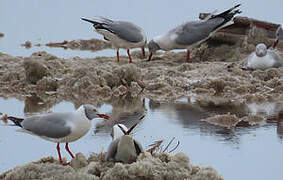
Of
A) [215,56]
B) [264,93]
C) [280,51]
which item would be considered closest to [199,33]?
[215,56]

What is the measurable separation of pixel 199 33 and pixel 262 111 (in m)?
3.55

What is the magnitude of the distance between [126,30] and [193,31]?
1.16 m

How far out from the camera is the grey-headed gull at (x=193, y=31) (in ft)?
34.6

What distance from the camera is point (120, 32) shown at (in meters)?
10.3

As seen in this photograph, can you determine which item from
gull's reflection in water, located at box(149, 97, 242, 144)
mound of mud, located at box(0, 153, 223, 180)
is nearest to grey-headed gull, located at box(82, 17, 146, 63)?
gull's reflection in water, located at box(149, 97, 242, 144)

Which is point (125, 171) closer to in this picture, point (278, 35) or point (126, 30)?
point (126, 30)

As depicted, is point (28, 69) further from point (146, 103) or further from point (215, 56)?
point (215, 56)

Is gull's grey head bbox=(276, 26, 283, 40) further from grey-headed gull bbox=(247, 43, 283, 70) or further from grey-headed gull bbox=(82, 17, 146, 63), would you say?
grey-headed gull bbox=(82, 17, 146, 63)

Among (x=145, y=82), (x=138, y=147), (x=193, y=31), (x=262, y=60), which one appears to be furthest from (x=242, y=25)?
(x=138, y=147)

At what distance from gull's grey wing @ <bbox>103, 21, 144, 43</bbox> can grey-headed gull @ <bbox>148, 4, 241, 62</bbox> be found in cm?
51

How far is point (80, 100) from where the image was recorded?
8180 mm

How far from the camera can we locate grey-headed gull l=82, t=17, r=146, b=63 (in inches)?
404

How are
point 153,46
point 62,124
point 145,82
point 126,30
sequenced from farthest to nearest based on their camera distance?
point 153,46 → point 126,30 → point 145,82 → point 62,124

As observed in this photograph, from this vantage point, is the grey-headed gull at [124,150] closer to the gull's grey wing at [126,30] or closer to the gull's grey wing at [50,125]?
the gull's grey wing at [50,125]
